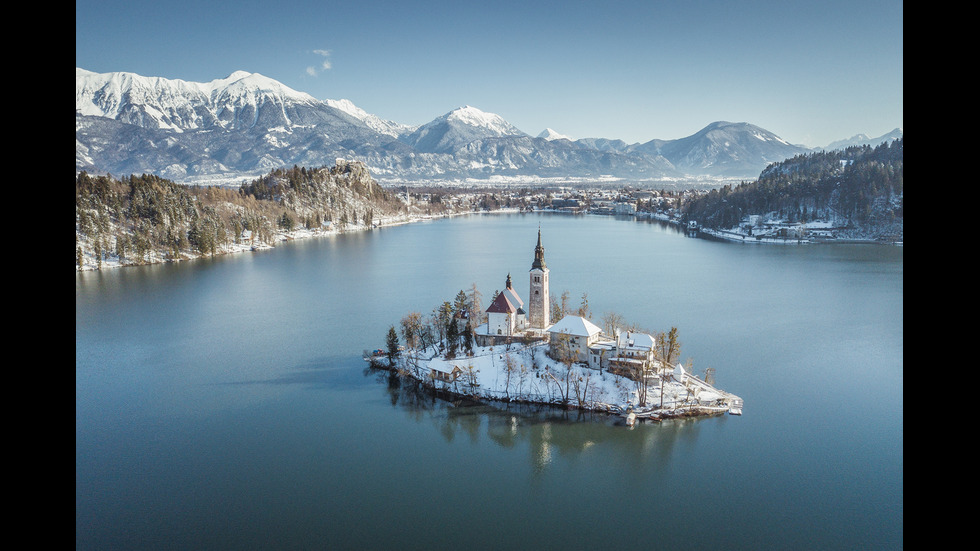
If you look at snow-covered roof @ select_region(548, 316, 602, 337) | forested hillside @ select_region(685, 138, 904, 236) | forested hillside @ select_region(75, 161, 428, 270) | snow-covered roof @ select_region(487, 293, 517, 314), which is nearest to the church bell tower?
snow-covered roof @ select_region(487, 293, 517, 314)

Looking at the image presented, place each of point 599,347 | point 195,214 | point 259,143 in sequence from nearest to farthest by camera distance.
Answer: point 599,347, point 195,214, point 259,143

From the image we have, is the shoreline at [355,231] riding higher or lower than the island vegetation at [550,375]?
higher

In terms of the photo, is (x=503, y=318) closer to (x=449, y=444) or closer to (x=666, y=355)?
(x=666, y=355)

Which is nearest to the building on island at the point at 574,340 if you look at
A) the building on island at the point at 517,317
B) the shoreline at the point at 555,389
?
the shoreline at the point at 555,389

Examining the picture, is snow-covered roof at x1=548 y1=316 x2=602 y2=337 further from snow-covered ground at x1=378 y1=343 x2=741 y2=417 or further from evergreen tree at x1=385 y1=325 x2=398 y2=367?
evergreen tree at x1=385 y1=325 x2=398 y2=367

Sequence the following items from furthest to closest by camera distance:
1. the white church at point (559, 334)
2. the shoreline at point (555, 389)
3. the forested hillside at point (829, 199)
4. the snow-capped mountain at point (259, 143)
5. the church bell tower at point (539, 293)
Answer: the snow-capped mountain at point (259, 143), the forested hillside at point (829, 199), the church bell tower at point (539, 293), the white church at point (559, 334), the shoreline at point (555, 389)

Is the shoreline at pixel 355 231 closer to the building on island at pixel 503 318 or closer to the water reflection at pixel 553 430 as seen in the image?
the building on island at pixel 503 318

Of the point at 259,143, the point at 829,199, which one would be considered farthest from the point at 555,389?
the point at 259,143

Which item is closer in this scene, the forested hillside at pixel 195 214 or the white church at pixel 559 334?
the white church at pixel 559 334
